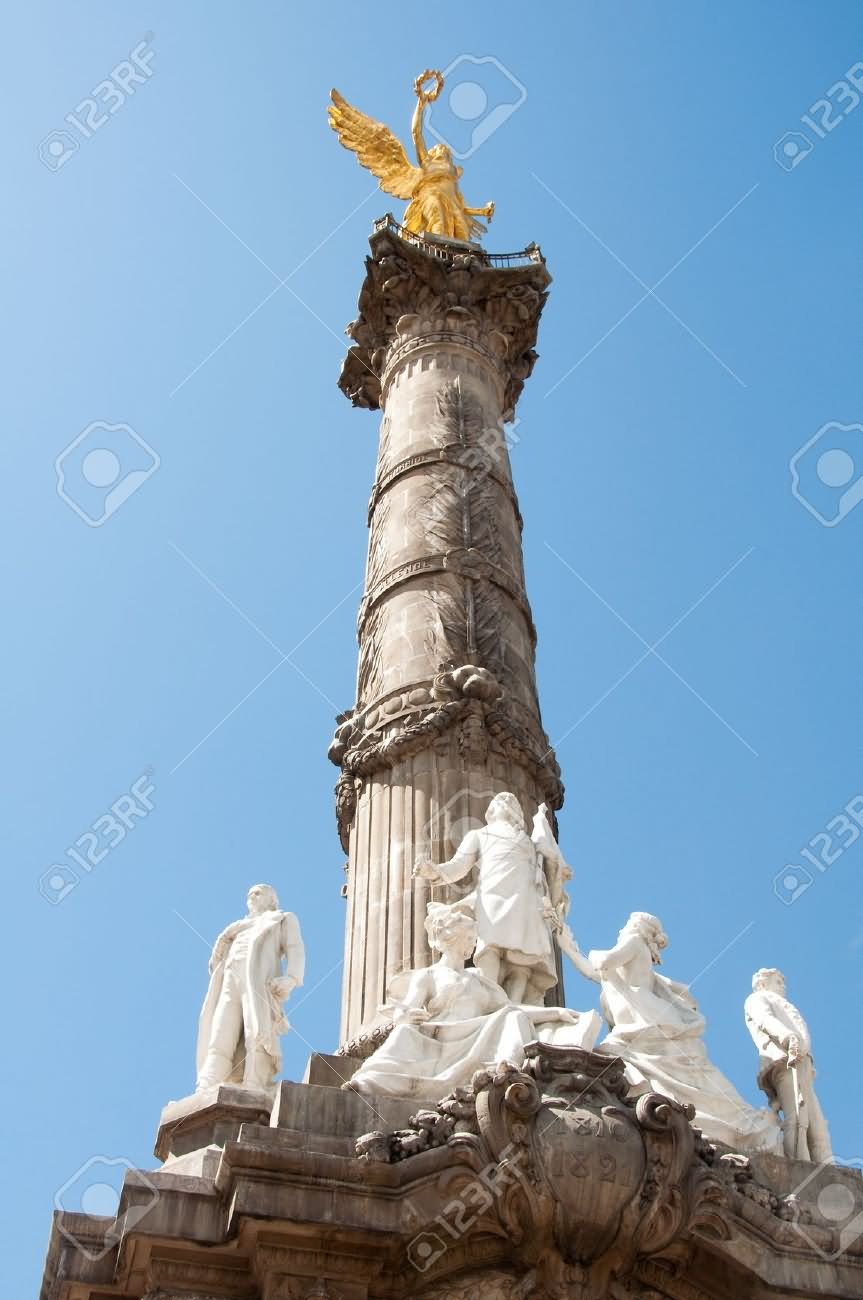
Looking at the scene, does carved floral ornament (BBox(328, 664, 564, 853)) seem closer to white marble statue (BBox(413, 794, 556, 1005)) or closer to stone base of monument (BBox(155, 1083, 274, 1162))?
white marble statue (BBox(413, 794, 556, 1005))

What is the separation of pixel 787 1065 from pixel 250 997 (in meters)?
4.18

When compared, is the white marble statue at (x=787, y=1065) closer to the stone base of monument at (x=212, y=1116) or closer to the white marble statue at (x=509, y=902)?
the white marble statue at (x=509, y=902)

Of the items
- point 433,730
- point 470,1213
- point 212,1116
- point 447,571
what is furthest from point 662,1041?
point 447,571

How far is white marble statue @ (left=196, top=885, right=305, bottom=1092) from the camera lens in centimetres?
1243

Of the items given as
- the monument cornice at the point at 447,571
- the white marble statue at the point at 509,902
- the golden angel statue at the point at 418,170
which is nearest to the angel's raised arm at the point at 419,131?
the golden angel statue at the point at 418,170

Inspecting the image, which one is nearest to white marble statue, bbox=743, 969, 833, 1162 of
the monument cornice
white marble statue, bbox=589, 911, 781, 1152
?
white marble statue, bbox=589, 911, 781, 1152

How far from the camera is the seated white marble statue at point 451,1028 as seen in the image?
11211 mm

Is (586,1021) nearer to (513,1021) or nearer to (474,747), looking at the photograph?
(513,1021)

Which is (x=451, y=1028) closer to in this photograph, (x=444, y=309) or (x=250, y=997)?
(x=250, y=997)

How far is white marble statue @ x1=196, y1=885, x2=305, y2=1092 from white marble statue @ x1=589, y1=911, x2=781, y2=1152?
247 cm

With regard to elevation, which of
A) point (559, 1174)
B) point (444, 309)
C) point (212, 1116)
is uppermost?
point (444, 309)

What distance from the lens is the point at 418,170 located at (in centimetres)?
2466

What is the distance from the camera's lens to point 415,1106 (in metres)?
11.0

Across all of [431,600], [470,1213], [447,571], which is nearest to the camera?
[470,1213]
